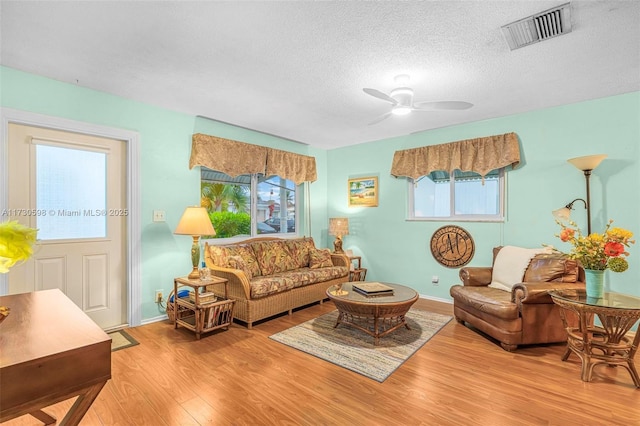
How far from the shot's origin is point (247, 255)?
3.96 meters

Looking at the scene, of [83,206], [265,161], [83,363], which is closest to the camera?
[83,363]

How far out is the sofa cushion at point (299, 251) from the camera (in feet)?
14.7

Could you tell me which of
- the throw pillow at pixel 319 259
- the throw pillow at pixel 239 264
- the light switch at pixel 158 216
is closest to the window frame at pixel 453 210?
the throw pillow at pixel 319 259

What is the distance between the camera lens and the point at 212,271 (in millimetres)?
3668

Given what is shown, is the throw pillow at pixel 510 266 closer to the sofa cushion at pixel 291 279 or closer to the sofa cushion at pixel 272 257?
the sofa cushion at pixel 291 279

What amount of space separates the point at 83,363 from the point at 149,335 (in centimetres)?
240

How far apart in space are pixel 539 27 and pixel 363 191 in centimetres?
337

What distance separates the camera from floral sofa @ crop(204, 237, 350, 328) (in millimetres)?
3383

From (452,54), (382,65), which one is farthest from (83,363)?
(452,54)

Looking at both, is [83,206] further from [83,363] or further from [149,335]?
[83,363]

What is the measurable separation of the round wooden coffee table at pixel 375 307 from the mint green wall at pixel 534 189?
1488 millimetres

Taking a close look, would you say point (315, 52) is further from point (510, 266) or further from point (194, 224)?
point (510, 266)

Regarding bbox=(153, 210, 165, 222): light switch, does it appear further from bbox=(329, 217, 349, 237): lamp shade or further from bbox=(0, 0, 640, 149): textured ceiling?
bbox=(329, 217, 349, 237): lamp shade

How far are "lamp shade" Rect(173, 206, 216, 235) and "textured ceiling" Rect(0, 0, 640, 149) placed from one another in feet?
3.98
